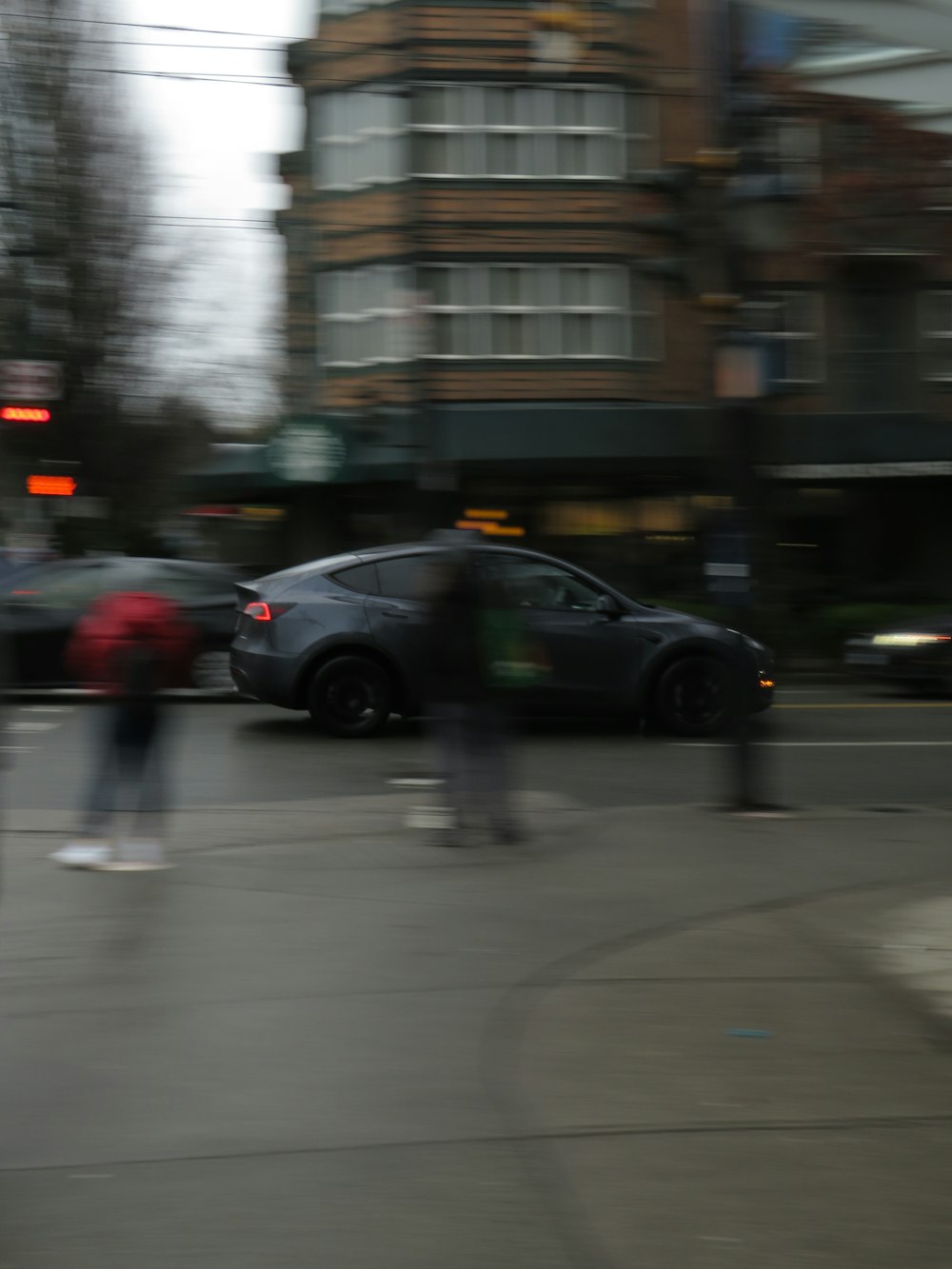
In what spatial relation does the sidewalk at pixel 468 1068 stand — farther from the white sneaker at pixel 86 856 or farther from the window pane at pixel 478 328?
the window pane at pixel 478 328

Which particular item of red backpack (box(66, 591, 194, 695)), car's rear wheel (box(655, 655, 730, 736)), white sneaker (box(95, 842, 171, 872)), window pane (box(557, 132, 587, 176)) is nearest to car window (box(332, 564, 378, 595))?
car's rear wheel (box(655, 655, 730, 736))

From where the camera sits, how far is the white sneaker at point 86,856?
27.9 ft

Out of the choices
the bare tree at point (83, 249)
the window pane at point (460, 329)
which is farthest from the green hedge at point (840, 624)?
the bare tree at point (83, 249)

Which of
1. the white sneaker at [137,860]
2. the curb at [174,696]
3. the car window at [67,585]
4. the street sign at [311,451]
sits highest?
the street sign at [311,451]

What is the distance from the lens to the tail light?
45.4 feet

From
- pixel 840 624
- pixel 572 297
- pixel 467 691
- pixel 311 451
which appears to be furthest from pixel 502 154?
pixel 467 691

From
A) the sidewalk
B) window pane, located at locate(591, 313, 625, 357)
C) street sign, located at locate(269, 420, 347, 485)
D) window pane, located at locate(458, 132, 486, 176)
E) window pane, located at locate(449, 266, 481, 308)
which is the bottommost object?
the sidewalk

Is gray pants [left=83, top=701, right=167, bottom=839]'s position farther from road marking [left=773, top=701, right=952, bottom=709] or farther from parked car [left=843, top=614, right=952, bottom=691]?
parked car [left=843, top=614, right=952, bottom=691]

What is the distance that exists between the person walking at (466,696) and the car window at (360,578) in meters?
4.54

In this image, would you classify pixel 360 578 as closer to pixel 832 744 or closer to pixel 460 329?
pixel 832 744

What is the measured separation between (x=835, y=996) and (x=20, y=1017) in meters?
2.78

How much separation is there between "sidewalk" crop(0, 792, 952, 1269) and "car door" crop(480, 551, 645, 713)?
16.5 feet

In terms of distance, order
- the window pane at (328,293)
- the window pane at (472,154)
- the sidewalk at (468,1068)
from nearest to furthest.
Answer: the sidewalk at (468,1068) → the window pane at (472,154) → the window pane at (328,293)

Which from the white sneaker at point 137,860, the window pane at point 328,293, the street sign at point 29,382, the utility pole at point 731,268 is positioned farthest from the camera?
the window pane at point 328,293
